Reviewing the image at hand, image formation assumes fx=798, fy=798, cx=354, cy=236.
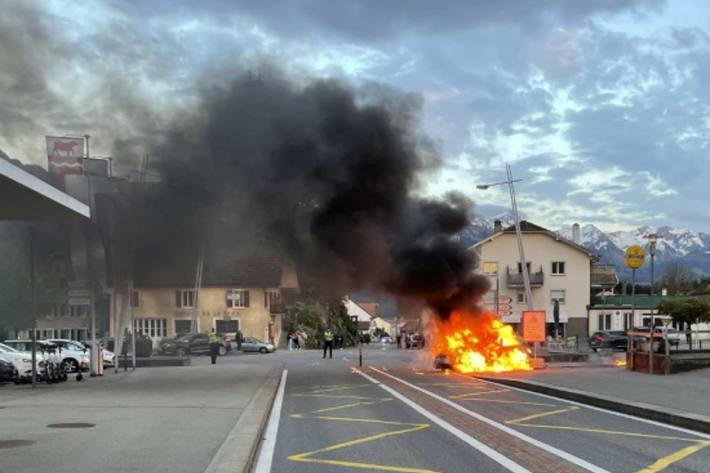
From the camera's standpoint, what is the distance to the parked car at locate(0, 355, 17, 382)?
66.1 ft

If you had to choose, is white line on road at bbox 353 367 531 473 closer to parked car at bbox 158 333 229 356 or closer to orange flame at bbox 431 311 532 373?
orange flame at bbox 431 311 532 373

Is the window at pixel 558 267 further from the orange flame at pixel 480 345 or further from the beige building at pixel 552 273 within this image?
the orange flame at pixel 480 345

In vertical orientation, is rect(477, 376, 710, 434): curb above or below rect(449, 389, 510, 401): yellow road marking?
above

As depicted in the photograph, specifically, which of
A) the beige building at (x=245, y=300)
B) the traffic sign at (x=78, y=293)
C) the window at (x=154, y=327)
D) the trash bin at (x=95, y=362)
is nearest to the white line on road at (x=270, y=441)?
the traffic sign at (x=78, y=293)

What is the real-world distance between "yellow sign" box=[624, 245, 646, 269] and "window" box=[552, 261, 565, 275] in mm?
43090

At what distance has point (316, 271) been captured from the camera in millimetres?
28188

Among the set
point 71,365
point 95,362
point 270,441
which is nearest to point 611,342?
point 71,365

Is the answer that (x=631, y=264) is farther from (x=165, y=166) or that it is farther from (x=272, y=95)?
(x=165, y=166)

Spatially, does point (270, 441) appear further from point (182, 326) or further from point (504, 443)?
point (182, 326)

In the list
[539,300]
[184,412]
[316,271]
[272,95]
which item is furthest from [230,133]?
[539,300]

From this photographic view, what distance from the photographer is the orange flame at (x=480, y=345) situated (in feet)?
85.3

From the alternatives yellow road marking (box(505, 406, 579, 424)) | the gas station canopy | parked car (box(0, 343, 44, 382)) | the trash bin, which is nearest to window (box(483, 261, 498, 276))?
the trash bin

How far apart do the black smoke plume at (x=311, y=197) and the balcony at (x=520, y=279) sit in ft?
130

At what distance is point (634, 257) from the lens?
24.3m
